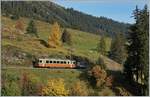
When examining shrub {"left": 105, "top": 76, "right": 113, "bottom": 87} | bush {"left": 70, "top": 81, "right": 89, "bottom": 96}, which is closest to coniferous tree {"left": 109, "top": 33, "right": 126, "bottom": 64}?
shrub {"left": 105, "top": 76, "right": 113, "bottom": 87}

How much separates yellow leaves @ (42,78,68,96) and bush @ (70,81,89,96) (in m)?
1.20

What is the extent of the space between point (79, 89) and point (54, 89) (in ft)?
15.5

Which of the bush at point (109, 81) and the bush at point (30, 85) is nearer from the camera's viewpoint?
the bush at point (30, 85)

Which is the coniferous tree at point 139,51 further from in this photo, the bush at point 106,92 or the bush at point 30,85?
the bush at point 30,85

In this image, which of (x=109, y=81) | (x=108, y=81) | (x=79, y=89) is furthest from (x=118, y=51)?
(x=79, y=89)

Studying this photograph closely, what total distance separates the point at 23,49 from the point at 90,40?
95.0m

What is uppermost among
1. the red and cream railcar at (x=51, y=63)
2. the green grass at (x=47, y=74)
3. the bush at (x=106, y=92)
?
the red and cream railcar at (x=51, y=63)

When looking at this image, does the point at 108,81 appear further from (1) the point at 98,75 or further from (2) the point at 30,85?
(2) the point at 30,85

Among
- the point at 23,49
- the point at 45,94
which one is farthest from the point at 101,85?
the point at 23,49

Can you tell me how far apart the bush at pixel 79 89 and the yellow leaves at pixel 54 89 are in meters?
1.20

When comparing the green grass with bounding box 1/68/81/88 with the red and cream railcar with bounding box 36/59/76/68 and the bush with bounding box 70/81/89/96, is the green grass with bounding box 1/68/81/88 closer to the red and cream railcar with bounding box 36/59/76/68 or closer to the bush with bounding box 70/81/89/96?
the bush with bounding box 70/81/89/96

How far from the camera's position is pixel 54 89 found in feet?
180

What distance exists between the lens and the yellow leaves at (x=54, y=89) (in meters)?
54.2

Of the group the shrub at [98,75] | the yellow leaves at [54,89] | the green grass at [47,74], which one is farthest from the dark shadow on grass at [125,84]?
the yellow leaves at [54,89]
